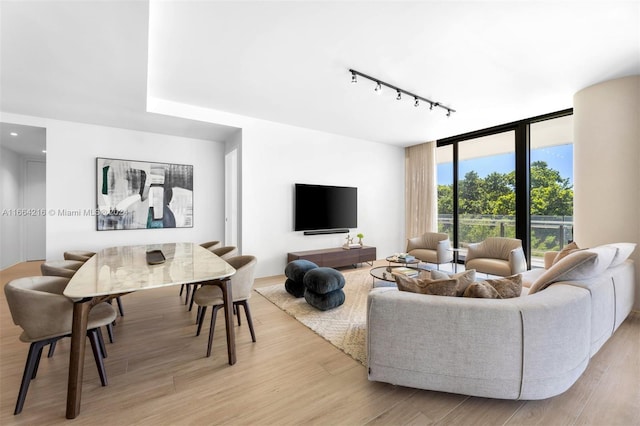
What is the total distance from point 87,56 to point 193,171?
2594 mm

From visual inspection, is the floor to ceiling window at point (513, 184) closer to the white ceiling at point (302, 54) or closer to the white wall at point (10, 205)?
the white ceiling at point (302, 54)

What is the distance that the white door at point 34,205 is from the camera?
5984 mm

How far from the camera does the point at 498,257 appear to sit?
407 cm

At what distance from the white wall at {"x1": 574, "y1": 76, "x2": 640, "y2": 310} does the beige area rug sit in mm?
2852

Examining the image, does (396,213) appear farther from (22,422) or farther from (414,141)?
(22,422)

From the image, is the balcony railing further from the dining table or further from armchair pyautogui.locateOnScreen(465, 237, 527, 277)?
the dining table

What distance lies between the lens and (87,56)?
2410 mm

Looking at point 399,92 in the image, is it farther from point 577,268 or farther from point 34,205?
point 34,205

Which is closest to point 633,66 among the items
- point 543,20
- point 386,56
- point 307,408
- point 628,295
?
point 543,20

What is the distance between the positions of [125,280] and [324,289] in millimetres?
1846

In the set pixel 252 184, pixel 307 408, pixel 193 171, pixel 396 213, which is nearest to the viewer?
pixel 307 408

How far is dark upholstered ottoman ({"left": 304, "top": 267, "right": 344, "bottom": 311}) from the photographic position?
9.89 ft

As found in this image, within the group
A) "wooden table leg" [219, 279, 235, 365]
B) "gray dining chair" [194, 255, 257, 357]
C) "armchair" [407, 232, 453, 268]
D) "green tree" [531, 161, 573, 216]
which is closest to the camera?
"wooden table leg" [219, 279, 235, 365]

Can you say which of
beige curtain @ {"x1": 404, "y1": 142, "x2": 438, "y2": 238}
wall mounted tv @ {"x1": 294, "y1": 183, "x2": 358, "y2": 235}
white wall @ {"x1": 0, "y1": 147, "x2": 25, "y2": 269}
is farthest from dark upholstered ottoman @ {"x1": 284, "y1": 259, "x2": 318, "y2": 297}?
white wall @ {"x1": 0, "y1": 147, "x2": 25, "y2": 269}
